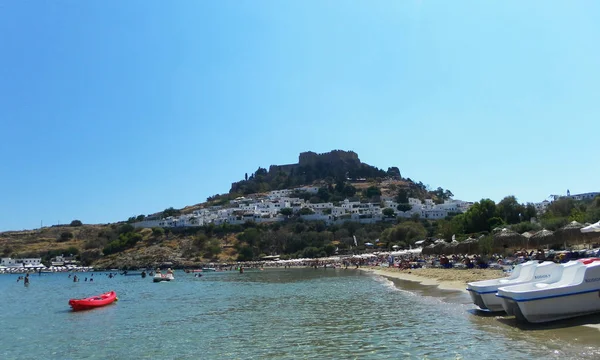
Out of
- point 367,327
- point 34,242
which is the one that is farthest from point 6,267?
point 367,327

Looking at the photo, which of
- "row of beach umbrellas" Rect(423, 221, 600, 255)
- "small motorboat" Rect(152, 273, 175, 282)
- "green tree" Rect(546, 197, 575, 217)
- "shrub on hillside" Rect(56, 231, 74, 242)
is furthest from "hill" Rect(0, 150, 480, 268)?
"row of beach umbrellas" Rect(423, 221, 600, 255)

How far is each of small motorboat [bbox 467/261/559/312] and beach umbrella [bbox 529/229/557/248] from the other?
731 inches

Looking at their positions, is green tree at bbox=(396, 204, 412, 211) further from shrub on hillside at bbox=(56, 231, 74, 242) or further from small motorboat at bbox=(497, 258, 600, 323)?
small motorboat at bbox=(497, 258, 600, 323)

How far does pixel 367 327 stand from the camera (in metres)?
16.4

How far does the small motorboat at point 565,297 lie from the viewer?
518 inches

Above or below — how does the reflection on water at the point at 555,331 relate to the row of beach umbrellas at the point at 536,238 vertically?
below

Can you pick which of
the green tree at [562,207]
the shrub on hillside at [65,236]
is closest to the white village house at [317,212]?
the shrub on hillside at [65,236]

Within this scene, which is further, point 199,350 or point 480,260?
point 480,260

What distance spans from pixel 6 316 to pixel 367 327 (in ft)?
72.0

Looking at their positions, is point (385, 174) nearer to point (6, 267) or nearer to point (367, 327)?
point (6, 267)

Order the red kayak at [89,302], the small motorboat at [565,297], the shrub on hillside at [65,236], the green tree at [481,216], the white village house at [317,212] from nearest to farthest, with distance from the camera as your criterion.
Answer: the small motorboat at [565,297] < the red kayak at [89,302] < the green tree at [481,216] < the white village house at [317,212] < the shrub on hillside at [65,236]

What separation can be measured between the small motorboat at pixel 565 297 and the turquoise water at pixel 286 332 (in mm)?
796

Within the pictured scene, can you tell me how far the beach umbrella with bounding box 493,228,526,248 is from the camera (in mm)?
35594

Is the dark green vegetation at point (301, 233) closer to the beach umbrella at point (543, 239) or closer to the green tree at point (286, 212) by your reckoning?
the green tree at point (286, 212)
